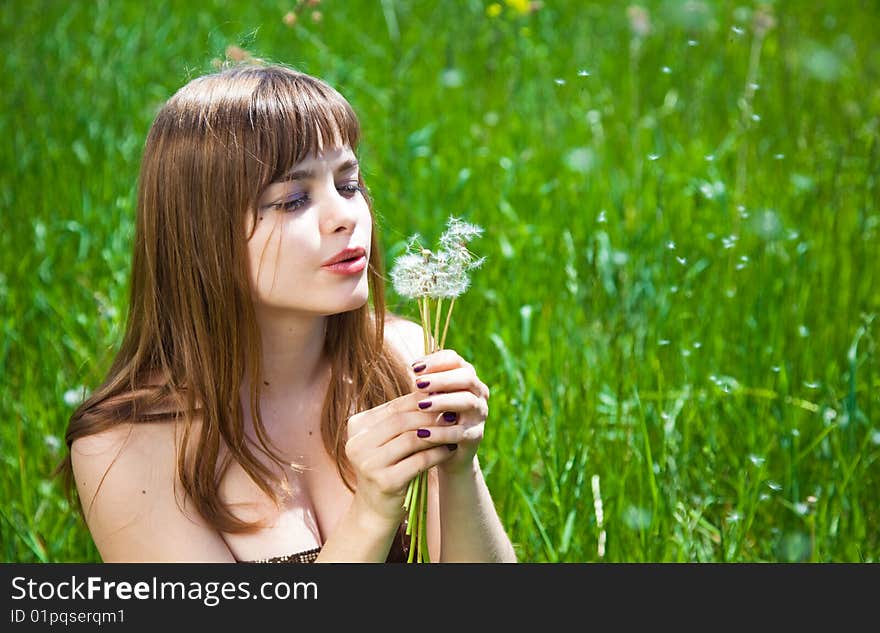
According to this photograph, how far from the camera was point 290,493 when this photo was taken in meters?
1.72

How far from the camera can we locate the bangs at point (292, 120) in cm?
156

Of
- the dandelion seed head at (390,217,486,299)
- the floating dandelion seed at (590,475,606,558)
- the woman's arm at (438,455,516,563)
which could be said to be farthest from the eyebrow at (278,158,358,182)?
the floating dandelion seed at (590,475,606,558)

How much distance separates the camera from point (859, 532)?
2035 millimetres

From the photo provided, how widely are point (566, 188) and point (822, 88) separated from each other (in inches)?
48.2

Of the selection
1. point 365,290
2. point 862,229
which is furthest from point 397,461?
point 862,229

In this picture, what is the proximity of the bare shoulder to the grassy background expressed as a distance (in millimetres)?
424

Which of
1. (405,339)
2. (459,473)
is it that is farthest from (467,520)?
(405,339)

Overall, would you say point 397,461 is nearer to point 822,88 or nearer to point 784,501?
point 784,501

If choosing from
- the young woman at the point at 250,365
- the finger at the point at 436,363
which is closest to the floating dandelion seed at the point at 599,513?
the young woman at the point at 250,365

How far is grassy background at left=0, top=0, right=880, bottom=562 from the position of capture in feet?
6.95

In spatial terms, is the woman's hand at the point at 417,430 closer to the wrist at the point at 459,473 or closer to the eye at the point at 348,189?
the wrist at the point at 459,473

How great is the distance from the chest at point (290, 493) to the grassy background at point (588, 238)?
37 centimetres

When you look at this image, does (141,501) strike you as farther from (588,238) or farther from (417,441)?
(588,238)

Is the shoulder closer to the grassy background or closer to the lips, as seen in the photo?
the grassy background
